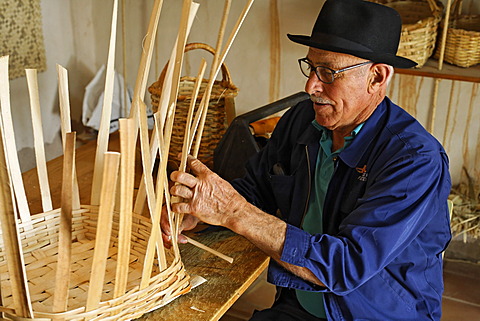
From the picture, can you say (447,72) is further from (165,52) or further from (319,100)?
(165,52)

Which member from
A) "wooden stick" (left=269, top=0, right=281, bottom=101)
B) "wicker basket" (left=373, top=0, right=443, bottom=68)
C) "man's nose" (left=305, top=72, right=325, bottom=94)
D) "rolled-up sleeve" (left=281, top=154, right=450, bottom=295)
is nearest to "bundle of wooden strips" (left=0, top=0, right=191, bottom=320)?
"rolled-up sleeve" (left=281, top=154, right=450, bottom=295)

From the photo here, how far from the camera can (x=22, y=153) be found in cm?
317

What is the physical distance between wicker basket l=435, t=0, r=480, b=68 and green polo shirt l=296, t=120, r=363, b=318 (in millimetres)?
1200

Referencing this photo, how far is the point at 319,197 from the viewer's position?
61.4 inches

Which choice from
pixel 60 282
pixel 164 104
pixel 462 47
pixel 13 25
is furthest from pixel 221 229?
pixel 13 25

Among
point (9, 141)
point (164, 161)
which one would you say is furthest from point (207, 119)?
point (164, 161)

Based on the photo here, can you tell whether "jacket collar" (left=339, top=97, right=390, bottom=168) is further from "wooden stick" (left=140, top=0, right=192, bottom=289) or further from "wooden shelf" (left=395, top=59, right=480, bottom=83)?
"wooden shelf" (left=395, top=59, right=480, bottom=83)

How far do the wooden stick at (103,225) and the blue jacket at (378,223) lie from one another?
463 millimetres

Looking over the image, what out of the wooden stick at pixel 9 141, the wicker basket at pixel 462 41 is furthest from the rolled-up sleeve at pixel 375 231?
the wicker basket at pixel 462 41

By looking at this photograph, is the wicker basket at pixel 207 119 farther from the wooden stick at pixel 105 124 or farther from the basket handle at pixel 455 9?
the basket handle at pixel 455 9

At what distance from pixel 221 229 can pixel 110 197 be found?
30.1 inches

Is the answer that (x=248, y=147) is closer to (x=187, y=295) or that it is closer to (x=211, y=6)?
(x=187, y=295)

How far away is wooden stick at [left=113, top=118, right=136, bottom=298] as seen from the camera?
92 centimetres

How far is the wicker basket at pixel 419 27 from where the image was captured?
2.40 meters
